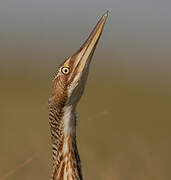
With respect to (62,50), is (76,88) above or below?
below

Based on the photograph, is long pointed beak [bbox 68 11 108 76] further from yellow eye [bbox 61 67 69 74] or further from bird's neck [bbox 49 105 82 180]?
bird's neck [bbox 49 105 82 180]

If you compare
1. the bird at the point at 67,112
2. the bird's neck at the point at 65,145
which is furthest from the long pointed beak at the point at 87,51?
the bird's neck at the point at 65,145

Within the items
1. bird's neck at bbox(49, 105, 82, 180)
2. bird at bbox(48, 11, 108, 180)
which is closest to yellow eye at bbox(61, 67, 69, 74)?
bird at bbox(48, 11, 108, 180)

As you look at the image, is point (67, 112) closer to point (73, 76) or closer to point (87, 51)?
point (73, 76)
